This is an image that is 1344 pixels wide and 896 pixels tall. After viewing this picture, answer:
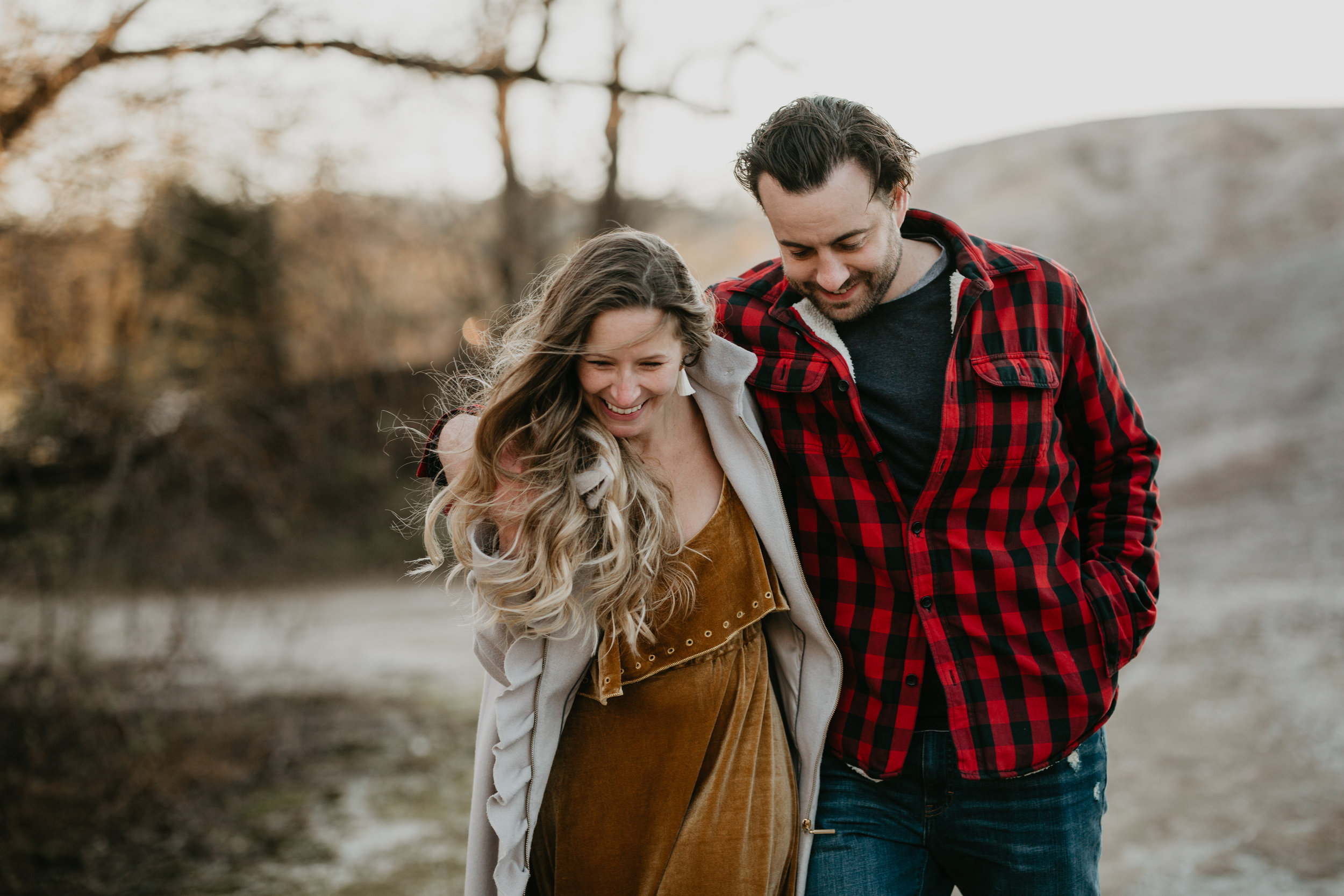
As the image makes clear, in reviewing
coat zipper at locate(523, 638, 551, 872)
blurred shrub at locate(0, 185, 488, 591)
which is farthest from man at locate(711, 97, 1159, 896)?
blurred shrub at locate(0, 185, 488, 591)

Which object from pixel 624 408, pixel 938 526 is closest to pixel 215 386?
pixel 624 408

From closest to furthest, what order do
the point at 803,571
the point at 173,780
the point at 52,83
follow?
the point at 803,571, the point at 52,83, the point at 173,780

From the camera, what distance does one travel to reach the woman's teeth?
2.06 meters

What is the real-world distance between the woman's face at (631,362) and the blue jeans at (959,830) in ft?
3.13

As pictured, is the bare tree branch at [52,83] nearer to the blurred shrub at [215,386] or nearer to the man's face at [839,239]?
the blurred shrub at [215,386]

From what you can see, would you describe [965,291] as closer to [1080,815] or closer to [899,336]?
[899,336]

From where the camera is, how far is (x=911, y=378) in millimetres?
2152

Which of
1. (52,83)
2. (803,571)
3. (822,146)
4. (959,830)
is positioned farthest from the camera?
(52,83)

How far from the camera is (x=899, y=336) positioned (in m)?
2.19

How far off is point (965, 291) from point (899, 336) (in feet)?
0.55

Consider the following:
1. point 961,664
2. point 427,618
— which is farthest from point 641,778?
point 427,618

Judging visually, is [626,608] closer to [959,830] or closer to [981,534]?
[981,534]

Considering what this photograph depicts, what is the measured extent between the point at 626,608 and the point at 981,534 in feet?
2.55

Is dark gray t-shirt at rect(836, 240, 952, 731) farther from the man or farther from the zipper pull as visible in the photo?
the zipper pull
